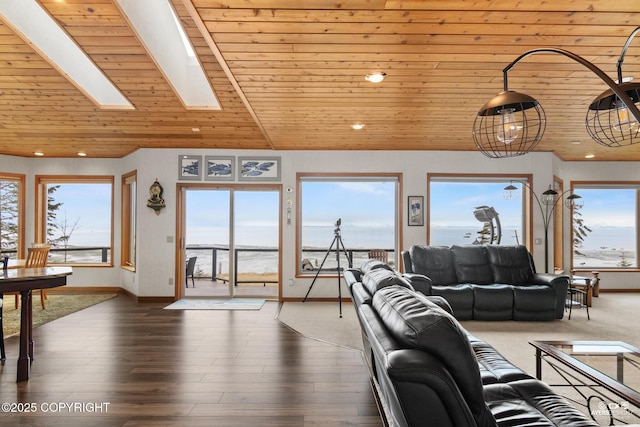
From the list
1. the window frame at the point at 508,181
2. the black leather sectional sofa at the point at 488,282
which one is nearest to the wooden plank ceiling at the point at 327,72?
the window frame at the point at 508,181

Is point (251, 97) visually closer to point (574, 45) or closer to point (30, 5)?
point (30, 5)

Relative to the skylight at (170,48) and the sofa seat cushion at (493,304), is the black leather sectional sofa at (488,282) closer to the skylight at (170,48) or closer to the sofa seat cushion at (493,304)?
the sofa seat cushion at (493,304)

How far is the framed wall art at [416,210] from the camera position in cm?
595

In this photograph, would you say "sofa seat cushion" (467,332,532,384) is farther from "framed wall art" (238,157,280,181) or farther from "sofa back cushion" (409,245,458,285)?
"framed wall art" (238,157,280,181)

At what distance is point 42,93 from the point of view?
421cm

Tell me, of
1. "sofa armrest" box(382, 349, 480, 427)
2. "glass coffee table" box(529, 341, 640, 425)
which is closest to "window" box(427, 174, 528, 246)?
"glass coffee table" box(529, 341, 640, 425)

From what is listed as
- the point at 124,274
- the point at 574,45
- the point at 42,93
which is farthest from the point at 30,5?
the point at 574,45

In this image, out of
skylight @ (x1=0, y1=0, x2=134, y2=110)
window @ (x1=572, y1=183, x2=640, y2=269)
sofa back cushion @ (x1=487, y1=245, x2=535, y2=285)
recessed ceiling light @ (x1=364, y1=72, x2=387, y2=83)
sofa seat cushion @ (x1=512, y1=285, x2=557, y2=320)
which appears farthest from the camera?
window @ (x1=572, y1=183, x2=640, y2=269)

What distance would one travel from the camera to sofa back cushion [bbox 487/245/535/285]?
4.91m

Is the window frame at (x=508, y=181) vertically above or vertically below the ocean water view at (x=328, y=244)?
above

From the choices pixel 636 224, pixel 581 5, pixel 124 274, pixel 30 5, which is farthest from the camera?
pixel 636 224

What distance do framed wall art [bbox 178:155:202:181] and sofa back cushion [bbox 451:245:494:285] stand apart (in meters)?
4.31

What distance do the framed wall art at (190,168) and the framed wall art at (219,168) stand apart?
12 centimetres

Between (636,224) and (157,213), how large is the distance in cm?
910
